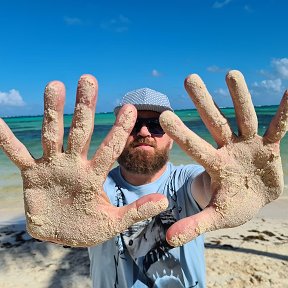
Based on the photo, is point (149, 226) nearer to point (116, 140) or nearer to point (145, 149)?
point (145, 149)

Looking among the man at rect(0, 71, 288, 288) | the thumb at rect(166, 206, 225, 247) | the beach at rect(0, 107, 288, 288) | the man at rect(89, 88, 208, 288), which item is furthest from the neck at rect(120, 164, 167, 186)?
the beach at rect(0, 107, 288, 288)

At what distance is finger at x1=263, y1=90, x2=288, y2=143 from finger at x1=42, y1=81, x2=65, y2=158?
0.75m

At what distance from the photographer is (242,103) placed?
1181 mm

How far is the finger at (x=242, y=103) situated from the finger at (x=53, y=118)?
23.6 inches

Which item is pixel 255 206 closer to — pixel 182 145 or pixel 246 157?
pixel 246 157

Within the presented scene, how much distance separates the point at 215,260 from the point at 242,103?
3.08m

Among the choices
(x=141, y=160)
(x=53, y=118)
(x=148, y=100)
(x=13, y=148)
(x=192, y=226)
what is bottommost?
(x=192, y=226)

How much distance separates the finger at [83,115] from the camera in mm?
1156

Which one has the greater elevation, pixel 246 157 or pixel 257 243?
pixel 246 157

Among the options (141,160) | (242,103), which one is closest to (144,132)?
(141,160)

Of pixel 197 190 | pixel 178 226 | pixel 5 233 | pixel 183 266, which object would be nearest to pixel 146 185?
pixel 197 190

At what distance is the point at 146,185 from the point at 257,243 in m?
3.08

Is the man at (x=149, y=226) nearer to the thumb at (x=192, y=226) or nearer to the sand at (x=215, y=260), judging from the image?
the thumb at (x=192, y=226)

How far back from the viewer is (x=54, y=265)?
3906 millimetres
